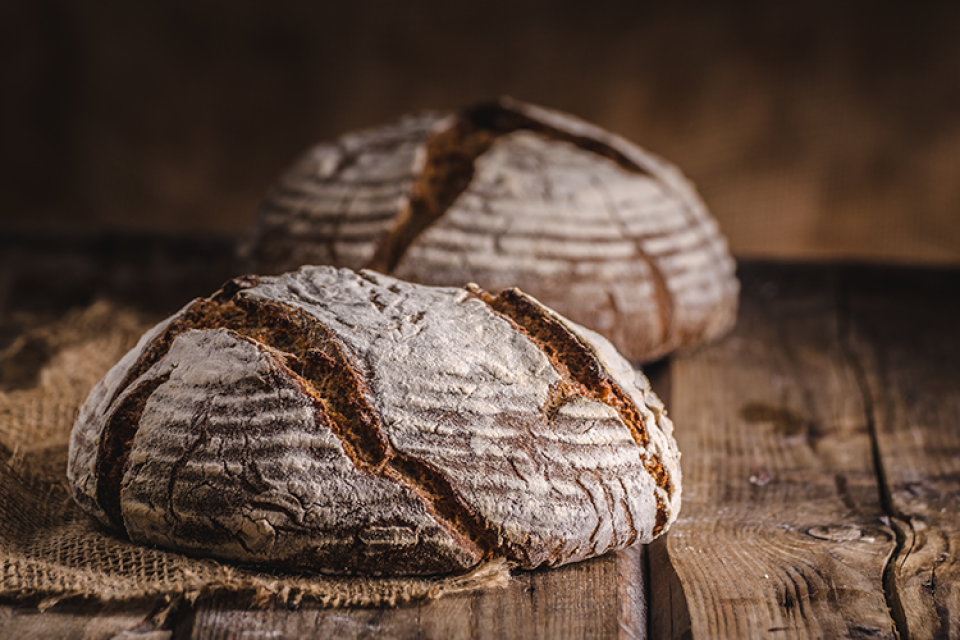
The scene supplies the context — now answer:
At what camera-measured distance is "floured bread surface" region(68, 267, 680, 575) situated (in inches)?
44.0

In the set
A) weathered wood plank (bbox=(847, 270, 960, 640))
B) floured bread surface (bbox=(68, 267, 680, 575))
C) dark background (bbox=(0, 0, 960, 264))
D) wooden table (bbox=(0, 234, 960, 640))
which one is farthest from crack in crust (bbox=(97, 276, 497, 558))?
dark background (bbox=(0, 0, 960, 264))

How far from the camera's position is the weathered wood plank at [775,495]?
113 centimetres

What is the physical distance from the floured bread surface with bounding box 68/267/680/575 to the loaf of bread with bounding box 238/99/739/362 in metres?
0.69

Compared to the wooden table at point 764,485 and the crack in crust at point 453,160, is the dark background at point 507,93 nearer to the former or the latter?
the wooden table at point 764,485

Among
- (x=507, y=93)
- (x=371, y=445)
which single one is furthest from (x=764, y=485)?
(x=507, y=93)

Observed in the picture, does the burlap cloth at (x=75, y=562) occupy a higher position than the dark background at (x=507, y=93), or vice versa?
the dark background at (x=507, y=93)

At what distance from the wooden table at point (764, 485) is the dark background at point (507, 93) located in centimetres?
97

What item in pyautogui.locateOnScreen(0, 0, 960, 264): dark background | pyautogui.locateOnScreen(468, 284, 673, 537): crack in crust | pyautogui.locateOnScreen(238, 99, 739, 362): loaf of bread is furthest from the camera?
pyautogui.locateOnScreen(0, 0, 960, 264): dark background

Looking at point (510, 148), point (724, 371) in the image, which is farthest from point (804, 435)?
point (510, 148)

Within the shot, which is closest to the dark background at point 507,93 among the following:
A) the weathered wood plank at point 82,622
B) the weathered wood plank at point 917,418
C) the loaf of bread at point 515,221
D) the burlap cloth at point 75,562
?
the weathered wood plank at point 917,418

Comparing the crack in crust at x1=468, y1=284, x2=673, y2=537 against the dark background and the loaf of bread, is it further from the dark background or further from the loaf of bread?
the dark background

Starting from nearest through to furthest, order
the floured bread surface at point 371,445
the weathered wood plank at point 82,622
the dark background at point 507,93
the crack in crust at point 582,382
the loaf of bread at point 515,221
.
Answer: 1. the weathered wood plank at point 82,622
2. the floured bread surface at point 371,445
3. the crack in crust at point 582,382
4. the loaf of bread at point 515,221
5. the dark background at point 507,93

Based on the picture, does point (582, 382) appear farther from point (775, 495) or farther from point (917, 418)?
point (917, 418)

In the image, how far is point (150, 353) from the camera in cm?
127
